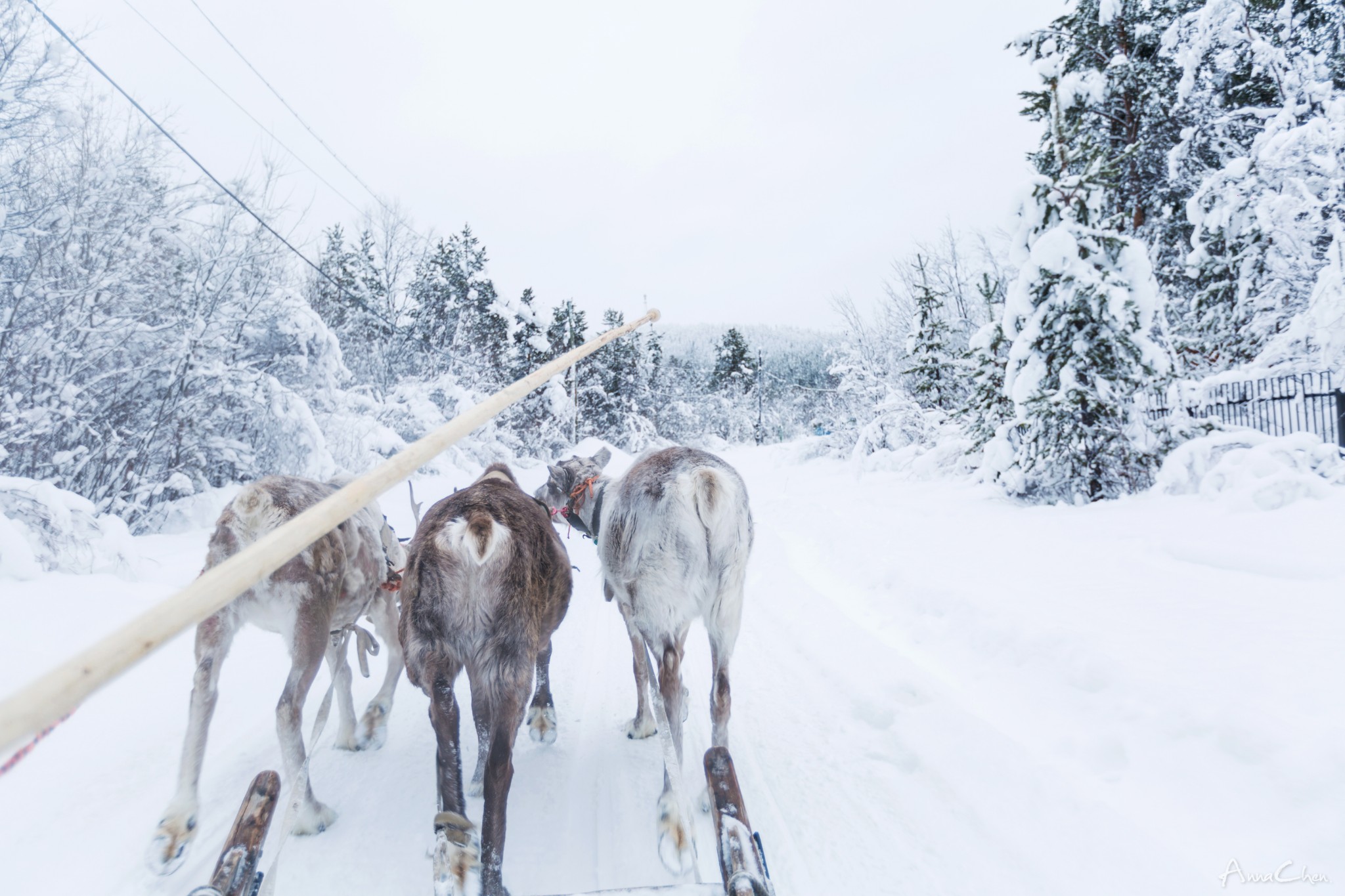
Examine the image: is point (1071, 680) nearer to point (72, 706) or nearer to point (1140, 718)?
point (1140, 718)

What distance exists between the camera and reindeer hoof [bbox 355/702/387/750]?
3.77 m

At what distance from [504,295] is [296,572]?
27.7 metres

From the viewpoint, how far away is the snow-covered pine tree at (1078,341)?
8.03 metres

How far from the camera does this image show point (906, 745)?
3.39m

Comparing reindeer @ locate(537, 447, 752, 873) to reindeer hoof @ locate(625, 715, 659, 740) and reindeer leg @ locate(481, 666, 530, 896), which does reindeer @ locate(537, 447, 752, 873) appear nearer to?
reindeer hoof @ locate(625, 715, 659, 740)

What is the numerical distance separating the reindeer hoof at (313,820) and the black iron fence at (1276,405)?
10.4 metres

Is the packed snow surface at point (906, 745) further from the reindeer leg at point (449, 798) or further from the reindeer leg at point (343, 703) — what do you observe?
the reindeer leg at point (449, 798)

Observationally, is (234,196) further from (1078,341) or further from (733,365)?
(733,365)

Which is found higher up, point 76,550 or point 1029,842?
point 76,550

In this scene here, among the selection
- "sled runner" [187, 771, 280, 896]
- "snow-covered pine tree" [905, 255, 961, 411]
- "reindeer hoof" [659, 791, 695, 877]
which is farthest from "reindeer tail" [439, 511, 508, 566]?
"snow-covered pine tree" [905, 255, 961, 411]

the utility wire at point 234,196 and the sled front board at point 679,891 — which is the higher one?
the utility wire at point 234,196

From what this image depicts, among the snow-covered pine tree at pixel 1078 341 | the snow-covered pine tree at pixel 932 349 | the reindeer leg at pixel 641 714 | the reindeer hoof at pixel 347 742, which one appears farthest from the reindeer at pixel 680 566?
the snow-covered pine tree at pixel 932 349

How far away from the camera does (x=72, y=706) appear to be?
88 cm

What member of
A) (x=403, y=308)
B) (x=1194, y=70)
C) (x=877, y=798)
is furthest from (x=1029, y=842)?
(x=403, y=308)
